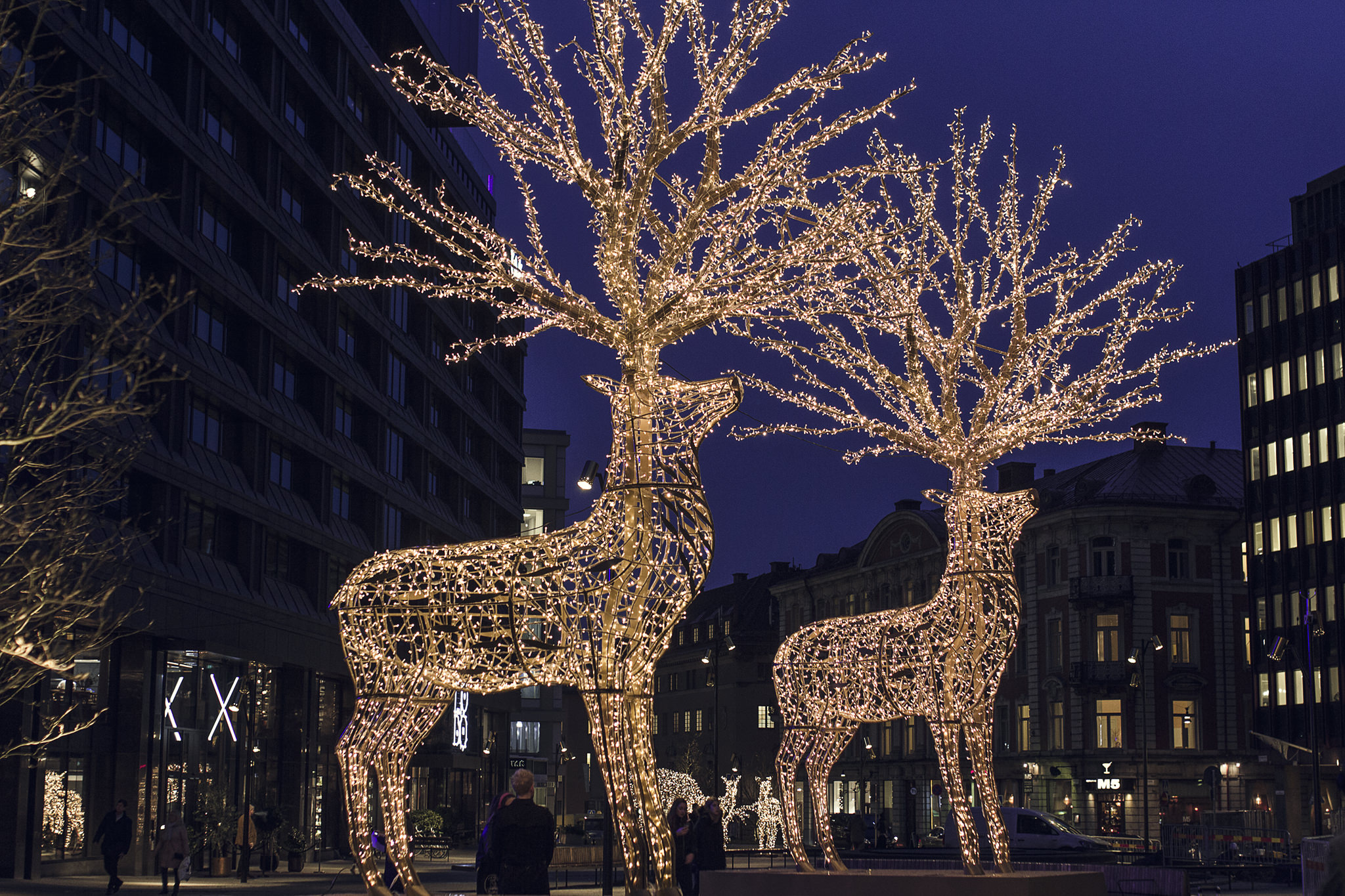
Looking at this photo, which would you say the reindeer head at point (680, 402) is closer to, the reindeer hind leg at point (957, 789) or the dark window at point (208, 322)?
the reindeer hind leg at point (957, 789)

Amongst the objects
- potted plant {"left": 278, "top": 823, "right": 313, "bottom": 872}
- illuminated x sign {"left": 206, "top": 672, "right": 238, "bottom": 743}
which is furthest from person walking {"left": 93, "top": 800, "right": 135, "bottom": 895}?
illuminated x sign {"left": 206, "top": 672, "right": 238, "bottom": 743}

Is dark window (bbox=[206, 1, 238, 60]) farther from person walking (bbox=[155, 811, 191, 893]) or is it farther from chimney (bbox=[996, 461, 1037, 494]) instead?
chimney (bbox=[996, 461, 1037, 494])

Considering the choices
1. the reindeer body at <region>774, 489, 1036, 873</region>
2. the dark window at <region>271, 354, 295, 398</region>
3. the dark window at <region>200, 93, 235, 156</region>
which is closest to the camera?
the reindeer body at <region>774, 489, 1036, 873</region>

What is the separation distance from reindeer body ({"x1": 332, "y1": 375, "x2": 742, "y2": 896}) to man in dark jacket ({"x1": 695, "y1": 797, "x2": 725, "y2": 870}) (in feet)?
23.2

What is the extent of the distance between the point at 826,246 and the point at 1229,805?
5376 cm

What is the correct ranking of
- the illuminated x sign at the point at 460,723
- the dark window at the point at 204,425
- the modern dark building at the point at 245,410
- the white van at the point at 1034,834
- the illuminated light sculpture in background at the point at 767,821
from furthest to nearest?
the illuminated x sign at the point at 460,723 → the illuminated light sculpture in background at the point at 767,821 → the white van at the point at 1034,834 → the dark window at the point at 204,425 → the modern dark building at the point at 245,410

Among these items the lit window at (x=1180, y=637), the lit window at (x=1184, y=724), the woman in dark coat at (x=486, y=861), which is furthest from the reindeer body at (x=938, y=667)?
the lit window at (x=1180, y=637)

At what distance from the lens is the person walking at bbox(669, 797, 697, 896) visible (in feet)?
62.4

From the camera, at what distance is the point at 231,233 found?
123ft

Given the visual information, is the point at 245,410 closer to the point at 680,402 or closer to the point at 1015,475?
the point at 680,402

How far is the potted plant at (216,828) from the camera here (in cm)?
3216

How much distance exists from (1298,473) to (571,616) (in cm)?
5496

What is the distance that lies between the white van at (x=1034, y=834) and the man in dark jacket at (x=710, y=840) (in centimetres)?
2071

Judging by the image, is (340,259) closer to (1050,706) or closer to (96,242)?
(96,242)
